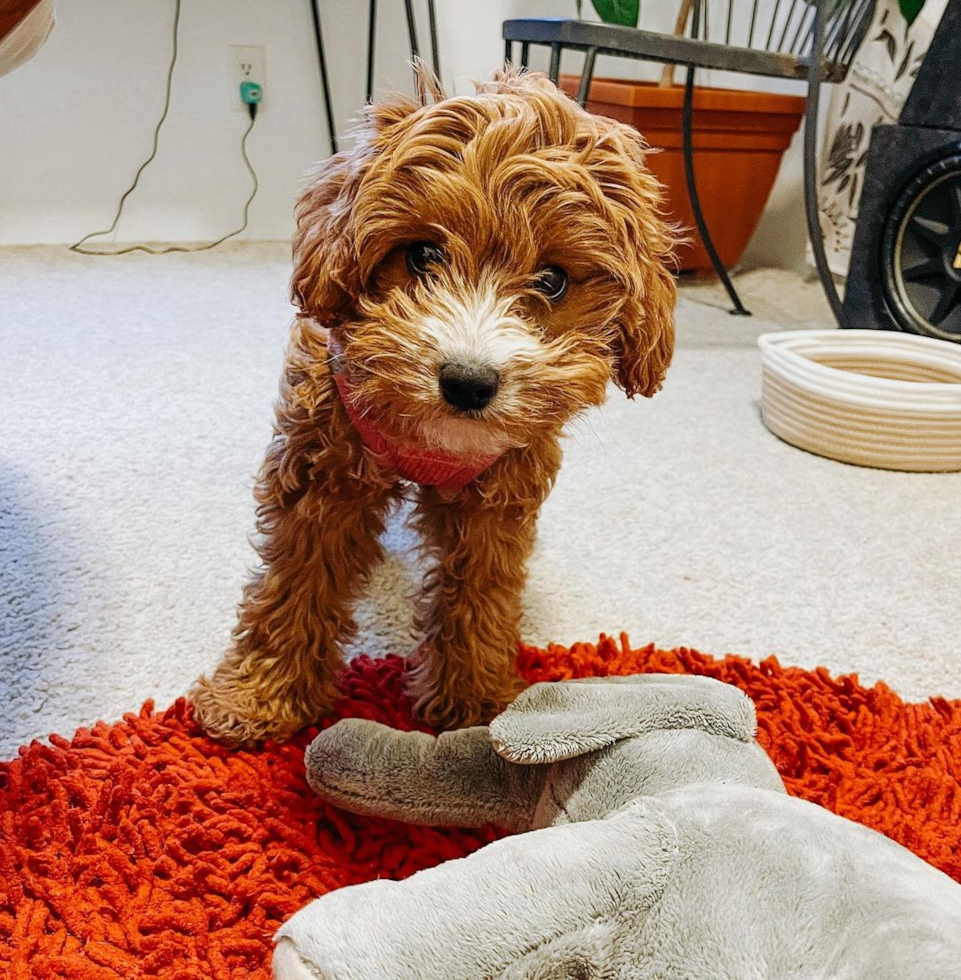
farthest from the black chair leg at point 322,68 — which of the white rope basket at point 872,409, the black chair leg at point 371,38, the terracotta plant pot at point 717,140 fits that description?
the white rope basket at point 872,409

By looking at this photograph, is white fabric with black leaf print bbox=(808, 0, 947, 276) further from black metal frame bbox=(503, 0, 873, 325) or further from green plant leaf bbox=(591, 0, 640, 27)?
green plant leaf bbox=(591, 0, 640, 27)

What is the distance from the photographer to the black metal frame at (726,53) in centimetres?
187

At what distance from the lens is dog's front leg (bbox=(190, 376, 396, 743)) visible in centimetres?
88

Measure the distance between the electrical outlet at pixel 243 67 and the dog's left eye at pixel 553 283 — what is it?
2.44 meters

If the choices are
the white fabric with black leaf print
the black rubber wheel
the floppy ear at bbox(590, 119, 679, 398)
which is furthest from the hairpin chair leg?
the floppy ear at bbox(590, 119, 679, 398)

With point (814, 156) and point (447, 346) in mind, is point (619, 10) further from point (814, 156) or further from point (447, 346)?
point (447, 346)

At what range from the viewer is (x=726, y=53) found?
198cm

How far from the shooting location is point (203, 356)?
76.5 inches

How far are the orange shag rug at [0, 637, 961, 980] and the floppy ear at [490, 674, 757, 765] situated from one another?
15 cm

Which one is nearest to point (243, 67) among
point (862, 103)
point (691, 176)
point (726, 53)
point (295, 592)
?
point (691, 176)

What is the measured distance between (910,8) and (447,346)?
2.31 meters

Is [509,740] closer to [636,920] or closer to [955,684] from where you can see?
[636,920]

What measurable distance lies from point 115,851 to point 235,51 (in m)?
2.60

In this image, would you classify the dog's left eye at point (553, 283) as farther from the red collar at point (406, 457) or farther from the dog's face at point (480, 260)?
the red collar at point (406, 457)
